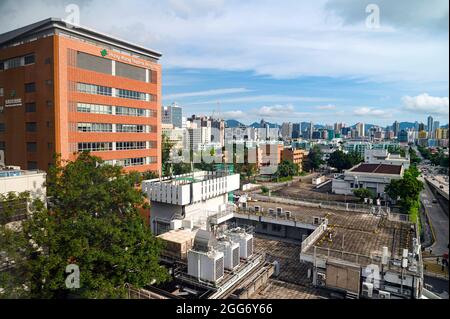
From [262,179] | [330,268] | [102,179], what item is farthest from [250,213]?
[262,179]

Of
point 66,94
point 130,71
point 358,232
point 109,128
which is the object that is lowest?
point 358,232

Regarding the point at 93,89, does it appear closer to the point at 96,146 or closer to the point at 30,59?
the point at 96,146

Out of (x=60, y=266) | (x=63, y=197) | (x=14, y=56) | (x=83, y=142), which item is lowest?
(x=60, y=266)

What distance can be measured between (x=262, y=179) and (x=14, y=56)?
22182mm

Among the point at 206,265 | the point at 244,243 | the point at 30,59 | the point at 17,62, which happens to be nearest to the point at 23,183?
the point at 206,265

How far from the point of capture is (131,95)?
14273 millimetres

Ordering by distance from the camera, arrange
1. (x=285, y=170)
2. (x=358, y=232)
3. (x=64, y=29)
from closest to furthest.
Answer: (x=358, y=232), (x=64, y=29), (x=285, y=170)

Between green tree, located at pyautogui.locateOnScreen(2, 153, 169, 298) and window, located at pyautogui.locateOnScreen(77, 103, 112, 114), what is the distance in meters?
7.28

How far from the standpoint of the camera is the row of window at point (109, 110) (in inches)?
482

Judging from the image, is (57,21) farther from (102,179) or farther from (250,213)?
(250,213)

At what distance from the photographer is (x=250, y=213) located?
1129 cm

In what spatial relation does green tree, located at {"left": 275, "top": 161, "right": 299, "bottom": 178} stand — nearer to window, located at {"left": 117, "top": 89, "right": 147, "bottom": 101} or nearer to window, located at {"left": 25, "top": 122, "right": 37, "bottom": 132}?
window, located at {"left": 117, "top": 89, "right": 147, "bottom": 101}

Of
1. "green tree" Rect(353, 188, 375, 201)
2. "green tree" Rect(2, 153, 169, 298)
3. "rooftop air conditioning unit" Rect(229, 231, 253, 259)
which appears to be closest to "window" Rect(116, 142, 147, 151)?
"green tree" Rect(2, 153, 169, 298)

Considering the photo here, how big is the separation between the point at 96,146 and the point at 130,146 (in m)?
1.87
